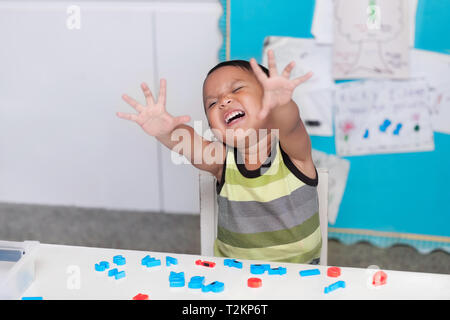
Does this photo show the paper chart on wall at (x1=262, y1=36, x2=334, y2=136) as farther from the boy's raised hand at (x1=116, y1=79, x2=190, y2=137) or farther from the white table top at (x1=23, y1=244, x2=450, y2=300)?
the white table top at (x1=23, y1=244, x2=450, y2=300)

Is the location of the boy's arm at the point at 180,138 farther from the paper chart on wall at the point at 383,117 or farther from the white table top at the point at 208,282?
the paper chart on wall at the point at 383,117

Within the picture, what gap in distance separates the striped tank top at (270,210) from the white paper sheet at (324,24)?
0.79 meters

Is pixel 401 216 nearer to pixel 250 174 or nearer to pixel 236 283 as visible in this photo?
pixel 250 174

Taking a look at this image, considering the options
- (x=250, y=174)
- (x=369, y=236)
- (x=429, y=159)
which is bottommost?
(x=369, y=236)

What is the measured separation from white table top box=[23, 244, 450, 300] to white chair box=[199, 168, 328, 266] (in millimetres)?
246

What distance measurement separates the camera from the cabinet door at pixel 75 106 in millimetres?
1958

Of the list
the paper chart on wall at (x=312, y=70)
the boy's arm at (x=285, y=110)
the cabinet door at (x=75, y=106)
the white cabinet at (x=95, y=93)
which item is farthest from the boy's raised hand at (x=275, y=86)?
the cabinet door at (x=75, y=106)

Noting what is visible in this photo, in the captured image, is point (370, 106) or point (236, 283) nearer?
point (236, 283)

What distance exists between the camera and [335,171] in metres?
1.86

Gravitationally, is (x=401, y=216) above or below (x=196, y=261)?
below

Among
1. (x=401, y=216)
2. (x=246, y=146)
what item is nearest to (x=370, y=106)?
(x=401, y=216)

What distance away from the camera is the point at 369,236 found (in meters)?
1.89

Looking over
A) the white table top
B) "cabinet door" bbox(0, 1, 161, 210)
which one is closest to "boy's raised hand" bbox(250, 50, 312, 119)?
the white table top

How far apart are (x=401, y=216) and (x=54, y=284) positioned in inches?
53.9
